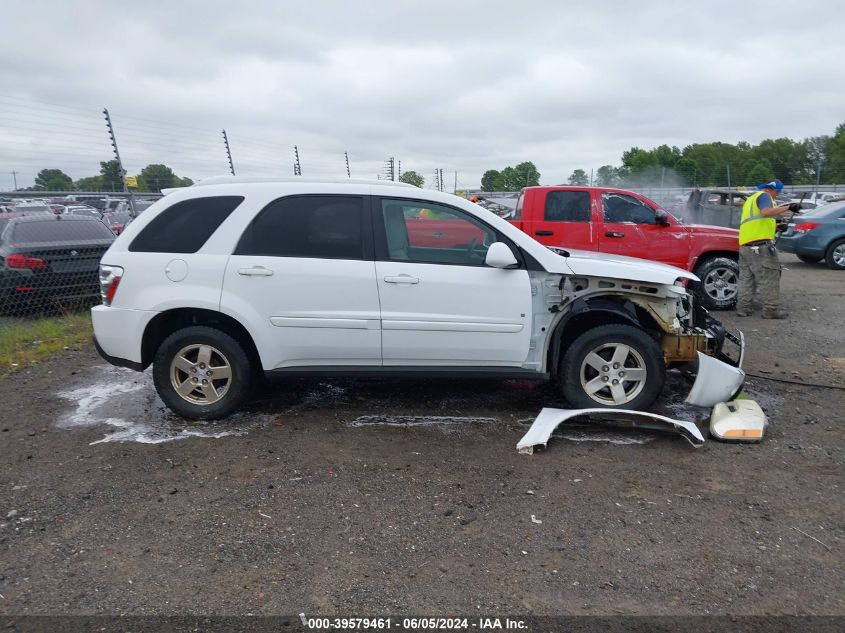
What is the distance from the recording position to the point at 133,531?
3320 millimetres

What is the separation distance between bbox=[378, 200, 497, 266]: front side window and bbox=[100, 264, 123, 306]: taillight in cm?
197

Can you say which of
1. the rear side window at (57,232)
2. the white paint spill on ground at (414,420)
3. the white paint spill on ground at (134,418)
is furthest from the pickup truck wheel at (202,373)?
the rear side window at (57,232)

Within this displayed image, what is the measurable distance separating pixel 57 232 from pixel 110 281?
5325 mm

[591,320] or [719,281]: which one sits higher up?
[591,320]

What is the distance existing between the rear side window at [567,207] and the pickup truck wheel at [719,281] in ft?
6.33

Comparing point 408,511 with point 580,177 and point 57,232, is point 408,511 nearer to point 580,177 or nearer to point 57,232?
point 57,232

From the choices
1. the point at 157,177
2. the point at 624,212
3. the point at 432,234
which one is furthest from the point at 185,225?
the point at 157,177

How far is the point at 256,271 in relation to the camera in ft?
14.9

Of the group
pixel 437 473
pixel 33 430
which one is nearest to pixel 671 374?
pixel 437 473

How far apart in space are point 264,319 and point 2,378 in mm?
3355

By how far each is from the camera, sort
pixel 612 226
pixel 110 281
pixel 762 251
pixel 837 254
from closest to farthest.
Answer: pixel 110 281
pixel 762 251
pixel 612 226
pixel 837 254

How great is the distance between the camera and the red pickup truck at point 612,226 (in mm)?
8664

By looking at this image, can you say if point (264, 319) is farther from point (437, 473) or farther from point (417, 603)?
point (417, 603)

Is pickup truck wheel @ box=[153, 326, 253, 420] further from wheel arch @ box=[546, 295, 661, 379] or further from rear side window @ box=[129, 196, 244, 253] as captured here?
wheel arch @ box=[546, 295, 661, 379]
